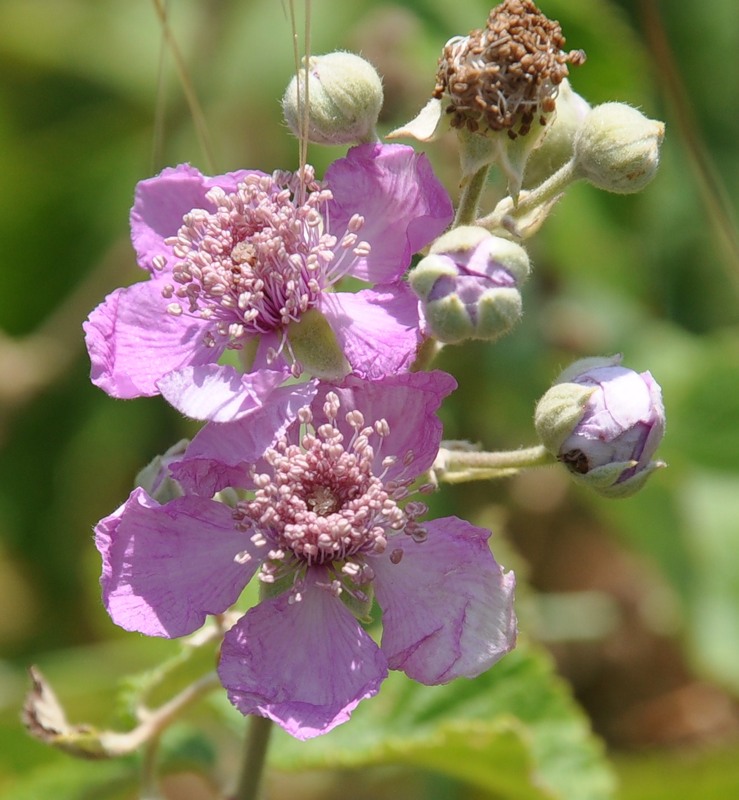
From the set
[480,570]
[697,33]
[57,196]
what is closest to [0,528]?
[57,196]

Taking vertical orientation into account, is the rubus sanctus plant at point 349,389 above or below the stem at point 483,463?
above

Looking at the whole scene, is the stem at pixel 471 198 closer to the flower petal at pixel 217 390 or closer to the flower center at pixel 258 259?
the flower center at pixel 258 259

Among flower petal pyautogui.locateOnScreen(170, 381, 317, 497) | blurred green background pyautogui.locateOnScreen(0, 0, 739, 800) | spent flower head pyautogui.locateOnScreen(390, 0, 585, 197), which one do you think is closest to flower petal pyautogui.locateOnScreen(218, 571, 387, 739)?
flower petal pyautogui.locateOnScreen(170, 381, 317, 497)

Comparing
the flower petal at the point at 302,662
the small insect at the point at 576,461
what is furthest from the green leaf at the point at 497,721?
the small insect at the point at 576,461

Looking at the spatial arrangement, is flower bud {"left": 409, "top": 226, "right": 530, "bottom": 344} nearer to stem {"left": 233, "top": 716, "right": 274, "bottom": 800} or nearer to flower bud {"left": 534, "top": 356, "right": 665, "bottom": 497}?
flower bud {"left": 534, "top": 356, "right": 665, "bottom": 497}

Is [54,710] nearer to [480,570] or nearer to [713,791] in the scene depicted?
[480,570]

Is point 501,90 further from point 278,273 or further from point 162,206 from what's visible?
point 162,206
